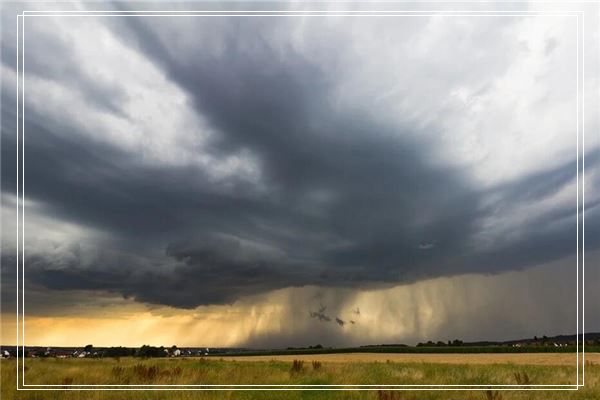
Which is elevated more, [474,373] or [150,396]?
[150,396]

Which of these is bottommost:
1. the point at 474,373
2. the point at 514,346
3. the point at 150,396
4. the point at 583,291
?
the point at 514,346

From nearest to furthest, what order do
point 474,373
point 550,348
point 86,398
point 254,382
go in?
point 86,398 → point 254,382 → point 474,373 → point 550,348

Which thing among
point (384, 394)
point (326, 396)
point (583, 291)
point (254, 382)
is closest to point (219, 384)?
point (254, 382)

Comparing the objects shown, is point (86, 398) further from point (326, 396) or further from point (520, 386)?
point (520, 386)

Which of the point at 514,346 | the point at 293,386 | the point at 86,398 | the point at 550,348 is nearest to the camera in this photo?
the point at 86,398

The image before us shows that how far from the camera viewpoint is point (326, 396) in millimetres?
17625

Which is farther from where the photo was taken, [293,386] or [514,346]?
[514,346]

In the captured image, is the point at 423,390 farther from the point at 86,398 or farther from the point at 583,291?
the point at 86,398

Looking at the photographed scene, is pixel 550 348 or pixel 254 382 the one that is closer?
pixel 254 382

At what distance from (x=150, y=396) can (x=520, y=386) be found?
1438 cm

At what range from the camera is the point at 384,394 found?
16.9m

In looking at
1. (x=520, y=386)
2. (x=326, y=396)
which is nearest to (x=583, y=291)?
(x=520, y=386)

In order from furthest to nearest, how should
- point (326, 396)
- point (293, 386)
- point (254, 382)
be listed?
point (254, 382) → point (293, 386) → point (326, 396)

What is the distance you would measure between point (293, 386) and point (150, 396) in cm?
549
